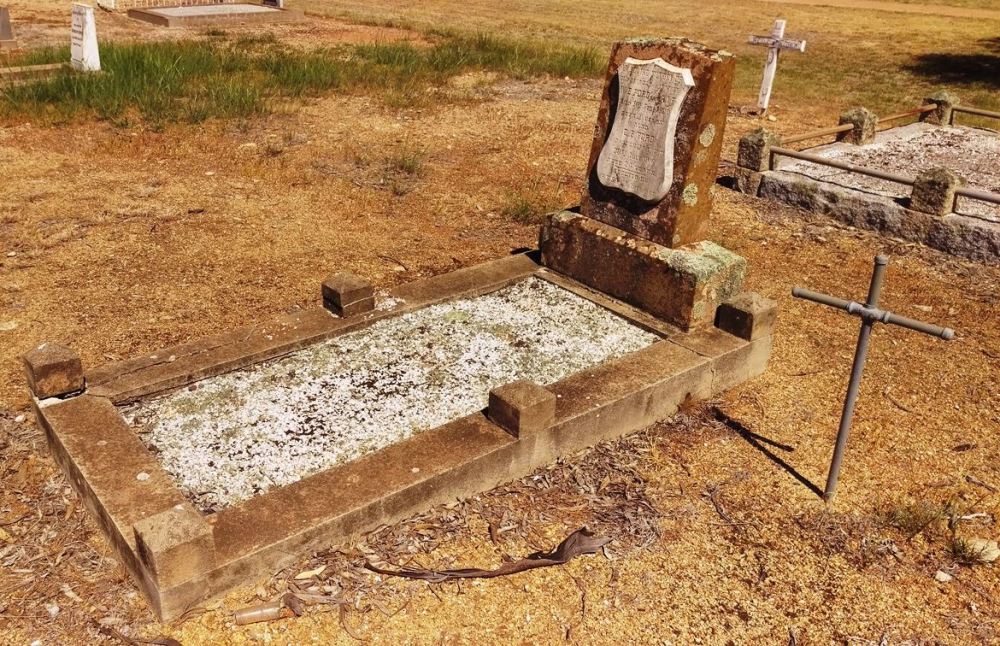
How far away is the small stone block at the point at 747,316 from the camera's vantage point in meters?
5.45

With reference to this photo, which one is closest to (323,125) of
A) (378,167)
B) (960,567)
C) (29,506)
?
(378,167)

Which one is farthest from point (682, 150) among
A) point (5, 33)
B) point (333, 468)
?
point (5, 33)

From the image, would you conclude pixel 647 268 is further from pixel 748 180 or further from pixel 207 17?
pixel 207 17

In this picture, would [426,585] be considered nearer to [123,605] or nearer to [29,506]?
[123,605]

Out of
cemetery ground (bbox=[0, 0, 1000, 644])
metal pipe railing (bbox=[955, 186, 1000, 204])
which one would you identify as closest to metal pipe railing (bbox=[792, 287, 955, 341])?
cemetery ground (bbox=[0, 0, 1000, 644])

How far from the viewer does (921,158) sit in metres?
10.3

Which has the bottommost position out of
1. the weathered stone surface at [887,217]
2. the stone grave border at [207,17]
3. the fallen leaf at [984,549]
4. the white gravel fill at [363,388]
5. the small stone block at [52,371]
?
the fallen leaf at [984,549]

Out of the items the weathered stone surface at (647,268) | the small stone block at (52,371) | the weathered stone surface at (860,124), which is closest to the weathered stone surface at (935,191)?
the weathered stone surface at (860,124)

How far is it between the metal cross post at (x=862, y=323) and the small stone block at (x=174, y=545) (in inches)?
113

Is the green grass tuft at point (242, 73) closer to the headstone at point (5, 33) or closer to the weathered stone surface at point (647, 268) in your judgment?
the headstone at point (5, 33)

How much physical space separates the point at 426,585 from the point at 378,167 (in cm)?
691

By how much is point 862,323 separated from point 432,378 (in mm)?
2417

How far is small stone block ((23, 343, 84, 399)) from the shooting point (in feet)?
14.3

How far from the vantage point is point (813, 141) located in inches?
469
